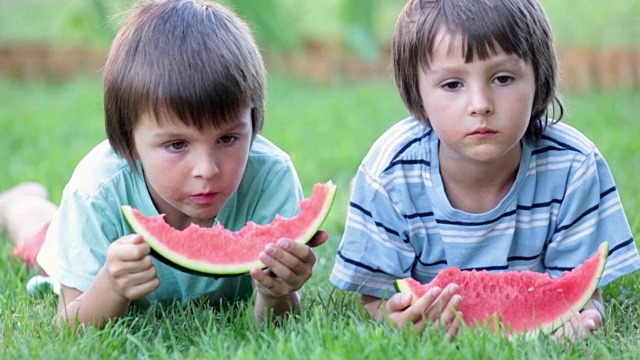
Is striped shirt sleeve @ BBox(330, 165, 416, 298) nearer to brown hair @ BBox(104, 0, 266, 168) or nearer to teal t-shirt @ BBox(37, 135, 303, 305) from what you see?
teal t-shirt @ BBox(37, 135, 303, 305)

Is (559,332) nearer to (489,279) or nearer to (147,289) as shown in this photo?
(489,279)

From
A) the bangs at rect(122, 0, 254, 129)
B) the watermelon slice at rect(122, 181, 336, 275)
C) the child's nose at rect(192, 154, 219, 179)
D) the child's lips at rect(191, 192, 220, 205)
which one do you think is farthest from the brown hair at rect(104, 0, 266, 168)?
the watermelon slice at rect(122, 181, 336, 275)

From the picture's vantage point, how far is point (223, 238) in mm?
2992

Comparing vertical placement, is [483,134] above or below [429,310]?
above

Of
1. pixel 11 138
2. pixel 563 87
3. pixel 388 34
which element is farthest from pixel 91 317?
pixel 388 34

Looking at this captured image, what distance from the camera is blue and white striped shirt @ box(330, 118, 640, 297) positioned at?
323 centimetres

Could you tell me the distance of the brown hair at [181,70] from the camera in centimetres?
291

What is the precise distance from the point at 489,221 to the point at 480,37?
2.11 feet

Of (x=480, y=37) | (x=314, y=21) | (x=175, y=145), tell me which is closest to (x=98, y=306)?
(x=175, y=145)

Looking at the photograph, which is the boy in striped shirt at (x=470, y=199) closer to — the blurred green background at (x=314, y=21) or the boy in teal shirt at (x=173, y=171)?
the boy in teal shirt at (x=173, y=171)

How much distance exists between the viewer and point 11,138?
707 cm

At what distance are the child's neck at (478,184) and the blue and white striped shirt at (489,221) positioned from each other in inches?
1.6

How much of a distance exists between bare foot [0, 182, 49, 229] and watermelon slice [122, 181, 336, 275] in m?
2.10

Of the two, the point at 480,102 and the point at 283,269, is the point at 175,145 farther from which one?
the point at 480,102
